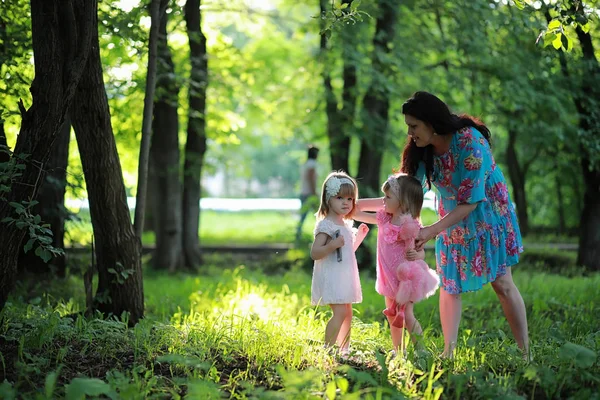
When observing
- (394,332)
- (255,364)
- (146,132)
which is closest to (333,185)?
(394,332)

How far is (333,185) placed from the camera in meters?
5.16

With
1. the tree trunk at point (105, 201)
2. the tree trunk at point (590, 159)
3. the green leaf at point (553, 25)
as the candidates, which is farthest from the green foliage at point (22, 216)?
the tree trunk at point (590, 159)

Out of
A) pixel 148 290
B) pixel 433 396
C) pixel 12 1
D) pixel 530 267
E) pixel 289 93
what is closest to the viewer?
pixel 433 396

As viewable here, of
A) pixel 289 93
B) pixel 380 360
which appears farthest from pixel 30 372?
pixel 289 93

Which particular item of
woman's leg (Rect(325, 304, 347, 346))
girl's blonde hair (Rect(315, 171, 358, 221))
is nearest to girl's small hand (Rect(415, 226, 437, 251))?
girl's blonde hair (Rect(315, 171, 358, 221))

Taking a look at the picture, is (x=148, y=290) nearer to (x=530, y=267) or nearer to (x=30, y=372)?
(x=30, y=372)

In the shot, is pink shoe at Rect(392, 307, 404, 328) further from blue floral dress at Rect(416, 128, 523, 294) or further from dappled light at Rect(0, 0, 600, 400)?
blue floral dress at Rect(416, 128, 523, 294)

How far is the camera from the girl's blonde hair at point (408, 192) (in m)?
5.08

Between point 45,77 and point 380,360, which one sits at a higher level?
point 45,77

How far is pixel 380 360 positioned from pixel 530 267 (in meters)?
9.95

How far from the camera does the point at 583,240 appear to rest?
1252cm

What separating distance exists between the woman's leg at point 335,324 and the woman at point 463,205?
69 centimetres

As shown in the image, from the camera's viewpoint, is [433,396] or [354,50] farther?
[354,50]

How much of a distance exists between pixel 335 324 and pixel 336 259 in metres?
0.43
